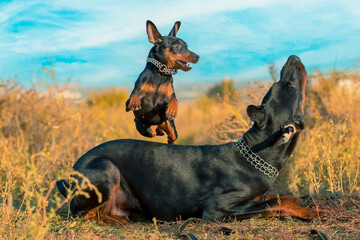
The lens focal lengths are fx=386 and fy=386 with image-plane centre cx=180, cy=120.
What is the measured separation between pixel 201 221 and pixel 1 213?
82.0 inches

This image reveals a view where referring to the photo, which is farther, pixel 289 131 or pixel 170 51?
pixel 170 51

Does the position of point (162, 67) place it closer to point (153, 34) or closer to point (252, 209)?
point (153, 34)

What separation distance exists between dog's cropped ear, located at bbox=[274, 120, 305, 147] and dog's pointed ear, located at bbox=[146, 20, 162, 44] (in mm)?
2019

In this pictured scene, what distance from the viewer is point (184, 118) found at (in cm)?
1800

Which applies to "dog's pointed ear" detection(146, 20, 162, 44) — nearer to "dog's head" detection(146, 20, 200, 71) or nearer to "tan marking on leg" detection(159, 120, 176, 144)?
"dog's head" detection(146, 20, 200, 71)

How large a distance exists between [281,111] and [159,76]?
1583mm

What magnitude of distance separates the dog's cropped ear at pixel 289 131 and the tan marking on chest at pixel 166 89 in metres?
1.55

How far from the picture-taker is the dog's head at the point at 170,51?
4.72 meters

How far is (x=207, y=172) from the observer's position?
4.07 m

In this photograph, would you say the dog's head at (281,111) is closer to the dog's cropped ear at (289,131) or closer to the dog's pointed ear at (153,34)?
the dog's cropped ear at (289,131)

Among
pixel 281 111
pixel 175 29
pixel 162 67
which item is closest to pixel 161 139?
pixel 175 29

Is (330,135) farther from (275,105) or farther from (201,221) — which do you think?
(201,221)

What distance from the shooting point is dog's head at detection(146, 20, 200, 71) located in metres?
4.72

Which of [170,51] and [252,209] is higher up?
[170,51]
